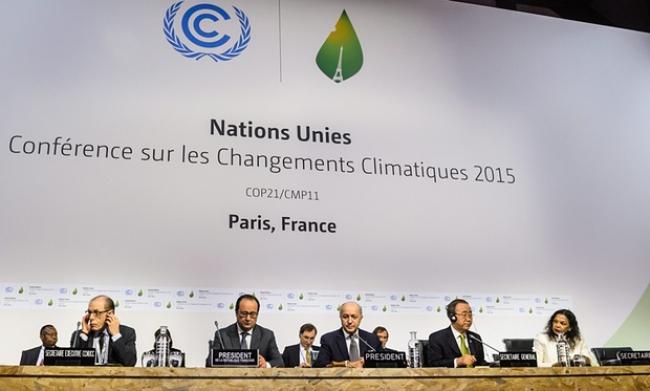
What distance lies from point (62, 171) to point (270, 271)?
129 cm

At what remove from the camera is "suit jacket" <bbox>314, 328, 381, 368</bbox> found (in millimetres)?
4191

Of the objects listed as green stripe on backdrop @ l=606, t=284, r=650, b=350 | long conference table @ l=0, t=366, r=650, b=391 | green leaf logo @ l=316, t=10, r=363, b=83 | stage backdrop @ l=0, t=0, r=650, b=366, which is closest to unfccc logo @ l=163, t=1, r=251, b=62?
stage backdrop @ l=0, t=0, r=650, b=366

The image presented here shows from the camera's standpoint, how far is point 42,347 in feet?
12.6

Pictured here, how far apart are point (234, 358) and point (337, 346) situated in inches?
49.2

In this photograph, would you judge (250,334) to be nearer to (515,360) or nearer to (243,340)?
(243,340)

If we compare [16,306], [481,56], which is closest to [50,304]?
[16,306]

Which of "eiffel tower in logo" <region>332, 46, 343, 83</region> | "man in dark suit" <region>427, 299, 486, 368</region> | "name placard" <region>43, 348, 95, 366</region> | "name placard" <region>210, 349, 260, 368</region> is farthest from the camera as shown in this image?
"eiffel tower in logo" <region>332, 46, 343, 83</region>

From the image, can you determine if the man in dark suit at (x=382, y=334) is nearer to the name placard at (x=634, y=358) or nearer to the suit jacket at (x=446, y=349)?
the suit jacket at (x=446, y=349)

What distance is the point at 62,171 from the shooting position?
417 cm

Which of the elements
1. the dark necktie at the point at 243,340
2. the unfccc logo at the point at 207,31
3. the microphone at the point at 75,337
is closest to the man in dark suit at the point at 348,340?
the dark necktie at the point at 243,340

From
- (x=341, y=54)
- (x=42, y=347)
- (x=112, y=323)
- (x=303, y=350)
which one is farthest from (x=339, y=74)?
(x=42, y=347)

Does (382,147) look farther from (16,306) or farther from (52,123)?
(16,306)

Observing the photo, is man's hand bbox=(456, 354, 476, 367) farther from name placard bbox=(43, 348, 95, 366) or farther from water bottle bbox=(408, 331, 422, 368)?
name placard bbox=(43, 348, 95, 366)

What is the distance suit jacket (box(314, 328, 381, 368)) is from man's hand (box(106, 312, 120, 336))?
1.10 m
